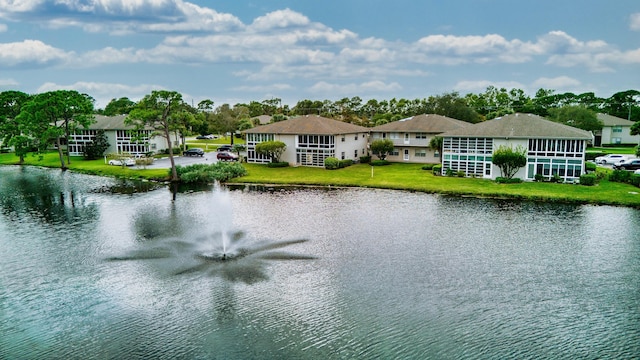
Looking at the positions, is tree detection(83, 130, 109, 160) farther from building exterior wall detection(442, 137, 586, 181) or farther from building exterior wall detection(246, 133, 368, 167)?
building exterior wall detection(442, 137, 586, 181)

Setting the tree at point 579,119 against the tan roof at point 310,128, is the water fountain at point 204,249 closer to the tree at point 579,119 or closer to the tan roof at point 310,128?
the tan roof at point 310,128

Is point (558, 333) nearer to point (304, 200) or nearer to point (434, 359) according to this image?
→ point (434, 359)

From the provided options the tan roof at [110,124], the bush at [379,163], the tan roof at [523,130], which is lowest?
the bush at [379,163]

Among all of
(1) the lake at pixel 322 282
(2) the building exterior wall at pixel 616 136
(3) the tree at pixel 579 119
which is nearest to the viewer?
(1) the lake at pixel 322 282

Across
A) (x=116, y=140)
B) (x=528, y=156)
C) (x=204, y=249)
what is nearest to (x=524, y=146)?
(x=528, y=156)

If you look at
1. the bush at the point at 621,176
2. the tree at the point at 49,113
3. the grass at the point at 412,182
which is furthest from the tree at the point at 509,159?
the tree at the point at 49,113

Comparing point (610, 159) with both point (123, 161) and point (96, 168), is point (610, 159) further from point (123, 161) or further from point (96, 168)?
point (96, 168)
